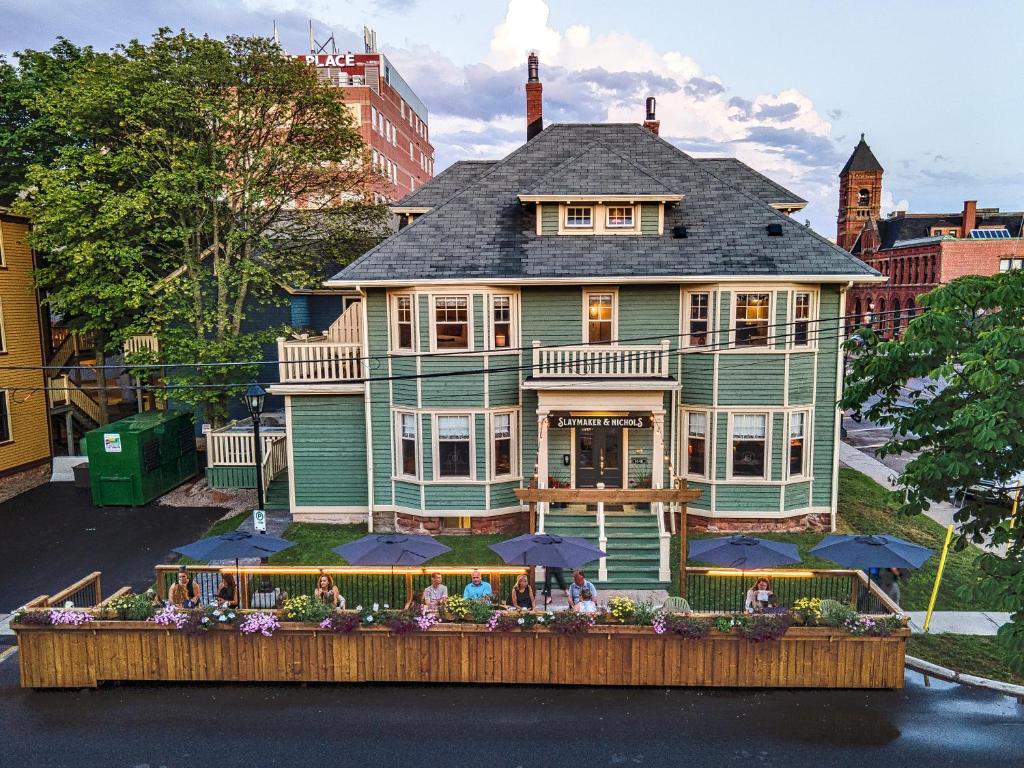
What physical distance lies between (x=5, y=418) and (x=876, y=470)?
110ft

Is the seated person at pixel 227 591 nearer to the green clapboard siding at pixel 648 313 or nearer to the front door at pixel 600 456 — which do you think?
the front door at pixel 600 456

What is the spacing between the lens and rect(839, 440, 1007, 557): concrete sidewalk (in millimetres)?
21344

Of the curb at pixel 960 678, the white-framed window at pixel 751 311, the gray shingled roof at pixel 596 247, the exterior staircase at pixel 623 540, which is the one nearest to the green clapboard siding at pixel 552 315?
the gray shingled roof at pixel 596 247

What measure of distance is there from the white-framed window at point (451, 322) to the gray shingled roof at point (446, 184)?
5.43 m

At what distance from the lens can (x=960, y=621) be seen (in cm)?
1371

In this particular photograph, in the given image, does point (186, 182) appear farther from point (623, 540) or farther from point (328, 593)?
point (623, 540)

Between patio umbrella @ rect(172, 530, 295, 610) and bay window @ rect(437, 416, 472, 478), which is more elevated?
bay window @ rect(437, 416, 472, 478)

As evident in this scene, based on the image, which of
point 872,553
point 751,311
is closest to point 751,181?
point 751,311

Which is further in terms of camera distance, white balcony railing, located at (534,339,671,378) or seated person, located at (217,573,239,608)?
white balcony railing, located at (534,339,671,378)

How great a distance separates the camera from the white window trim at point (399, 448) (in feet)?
62.5

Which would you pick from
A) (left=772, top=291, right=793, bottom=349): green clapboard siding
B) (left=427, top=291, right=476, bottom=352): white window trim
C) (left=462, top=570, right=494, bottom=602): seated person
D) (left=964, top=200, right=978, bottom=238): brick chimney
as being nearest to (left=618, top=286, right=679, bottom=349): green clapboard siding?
(left=772, top=291, right=793, bottom=349): green clapboard siding

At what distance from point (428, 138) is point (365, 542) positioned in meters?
86.3

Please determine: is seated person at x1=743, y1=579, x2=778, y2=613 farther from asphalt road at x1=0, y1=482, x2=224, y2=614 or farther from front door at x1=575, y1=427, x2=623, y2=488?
asphalt road at x1=0, y1=482, x2=224, y2=614

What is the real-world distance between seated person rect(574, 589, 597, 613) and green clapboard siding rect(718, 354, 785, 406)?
8352 mm
